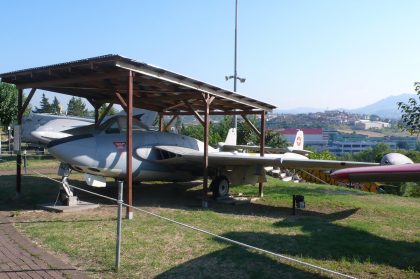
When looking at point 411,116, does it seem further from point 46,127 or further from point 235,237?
point 46,127

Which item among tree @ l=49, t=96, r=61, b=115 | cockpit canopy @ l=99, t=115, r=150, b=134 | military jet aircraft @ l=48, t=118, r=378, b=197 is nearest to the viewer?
military jet aircraft @ l=48, t=118, r=378, b=197

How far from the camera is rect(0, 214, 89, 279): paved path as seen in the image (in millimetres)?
6572

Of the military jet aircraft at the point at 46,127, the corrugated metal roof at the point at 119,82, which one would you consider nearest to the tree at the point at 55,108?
the military jet aircraft at the point at 46,127

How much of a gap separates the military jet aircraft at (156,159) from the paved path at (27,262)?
415 cm

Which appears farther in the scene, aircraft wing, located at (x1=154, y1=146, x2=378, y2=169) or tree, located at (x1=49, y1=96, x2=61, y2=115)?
tree, located at (x1=49, y1=96, x2=61, y2=115)

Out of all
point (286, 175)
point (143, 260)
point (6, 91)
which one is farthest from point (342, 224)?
point (6, 91)

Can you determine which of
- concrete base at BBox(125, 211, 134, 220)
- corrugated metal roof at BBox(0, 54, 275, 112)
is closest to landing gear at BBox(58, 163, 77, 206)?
concrete base at BBox(125, 211, 134, 220)

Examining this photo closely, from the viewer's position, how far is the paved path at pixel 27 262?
657 cm

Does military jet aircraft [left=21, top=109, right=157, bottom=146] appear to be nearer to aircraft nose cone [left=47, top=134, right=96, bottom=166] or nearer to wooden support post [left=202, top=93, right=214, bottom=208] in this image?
wooden support post [left=202, top=93, right=214, bottom=208]

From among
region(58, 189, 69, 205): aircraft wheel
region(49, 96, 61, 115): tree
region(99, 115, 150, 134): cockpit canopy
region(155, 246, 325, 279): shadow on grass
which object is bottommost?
region(155, 246, 325, 279): shadow on grass

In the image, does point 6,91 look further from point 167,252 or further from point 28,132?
point 167,252

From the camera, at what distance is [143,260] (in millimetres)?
7402

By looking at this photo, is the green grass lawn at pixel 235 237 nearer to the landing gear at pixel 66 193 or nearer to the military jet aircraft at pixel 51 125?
the landing gear at pixel 66 193

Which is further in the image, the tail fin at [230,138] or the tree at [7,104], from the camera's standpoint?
the tree at [7,104]
